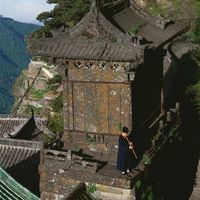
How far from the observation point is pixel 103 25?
575 inches

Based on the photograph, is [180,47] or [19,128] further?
[180,47]

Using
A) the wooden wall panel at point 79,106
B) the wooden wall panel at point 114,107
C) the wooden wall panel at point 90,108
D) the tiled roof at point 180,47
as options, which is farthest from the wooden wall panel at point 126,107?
the tiled roof at point 180,47

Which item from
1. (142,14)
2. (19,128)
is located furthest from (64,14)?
(142,14)

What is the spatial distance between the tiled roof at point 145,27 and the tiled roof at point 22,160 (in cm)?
869

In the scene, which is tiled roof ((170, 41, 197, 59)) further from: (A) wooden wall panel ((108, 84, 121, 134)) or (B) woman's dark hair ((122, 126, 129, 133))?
(B) woman's dark hair ((122, 126, 129, 133))

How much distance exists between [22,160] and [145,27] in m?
9.69

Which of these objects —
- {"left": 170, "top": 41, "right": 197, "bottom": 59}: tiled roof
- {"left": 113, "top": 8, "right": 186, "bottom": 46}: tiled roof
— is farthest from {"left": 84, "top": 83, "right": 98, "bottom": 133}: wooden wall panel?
{"left": 170, "top": 41, "right": 197, "bottom": 59}: tiled roof

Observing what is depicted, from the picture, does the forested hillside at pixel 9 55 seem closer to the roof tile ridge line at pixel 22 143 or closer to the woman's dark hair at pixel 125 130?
the roof tile ridge line at pixel 22 143

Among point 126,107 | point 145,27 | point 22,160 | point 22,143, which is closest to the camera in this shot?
point 126,107

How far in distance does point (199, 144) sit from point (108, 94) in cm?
962

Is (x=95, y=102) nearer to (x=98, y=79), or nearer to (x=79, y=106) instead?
(x=79, y=106)

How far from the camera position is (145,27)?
1886cm

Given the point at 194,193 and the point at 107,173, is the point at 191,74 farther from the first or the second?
the point at 107,173

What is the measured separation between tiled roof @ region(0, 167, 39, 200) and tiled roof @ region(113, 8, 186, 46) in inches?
285
